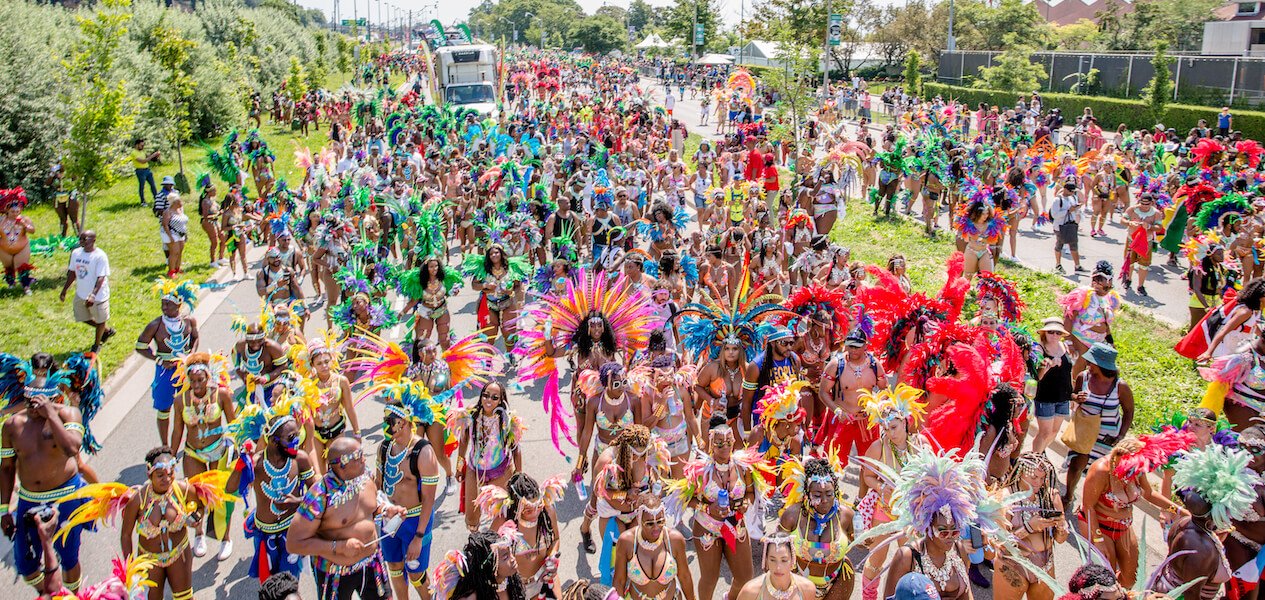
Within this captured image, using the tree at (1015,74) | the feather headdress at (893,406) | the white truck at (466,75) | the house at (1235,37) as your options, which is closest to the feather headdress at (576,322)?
the feather headdress at (893,406)

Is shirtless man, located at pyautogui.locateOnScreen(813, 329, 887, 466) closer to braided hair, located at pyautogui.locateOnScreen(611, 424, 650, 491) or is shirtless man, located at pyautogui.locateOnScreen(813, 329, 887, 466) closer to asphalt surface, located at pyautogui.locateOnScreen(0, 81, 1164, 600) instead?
asphalt surface, located at pyautogui.locateOnScreen(0, 81, 1164, 600)

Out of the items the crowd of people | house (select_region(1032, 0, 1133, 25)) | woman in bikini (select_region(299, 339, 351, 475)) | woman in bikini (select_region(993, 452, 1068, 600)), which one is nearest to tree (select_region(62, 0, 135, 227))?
the crowd of people

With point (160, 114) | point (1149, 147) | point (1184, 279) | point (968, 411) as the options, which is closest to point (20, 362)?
point (968, 411)

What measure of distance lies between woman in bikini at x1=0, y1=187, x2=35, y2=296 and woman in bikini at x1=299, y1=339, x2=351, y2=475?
8510 millimetres

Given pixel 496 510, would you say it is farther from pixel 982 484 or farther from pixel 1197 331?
pixel 1197 331

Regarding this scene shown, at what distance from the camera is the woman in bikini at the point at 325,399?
712 cm

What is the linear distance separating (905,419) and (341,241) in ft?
26.8

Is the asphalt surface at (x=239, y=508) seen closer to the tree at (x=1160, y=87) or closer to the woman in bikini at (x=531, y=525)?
the woman in bikini at (x=531, y=525)

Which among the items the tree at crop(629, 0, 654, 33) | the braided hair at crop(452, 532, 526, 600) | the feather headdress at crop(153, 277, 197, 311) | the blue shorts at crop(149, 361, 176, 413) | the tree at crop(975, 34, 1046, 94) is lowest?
the blue shorts at crop(149, 361, 176, 413)

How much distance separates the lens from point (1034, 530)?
5379mm

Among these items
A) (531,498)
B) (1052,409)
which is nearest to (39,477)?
(531,498)

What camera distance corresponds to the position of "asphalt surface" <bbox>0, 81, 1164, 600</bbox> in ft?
21.9

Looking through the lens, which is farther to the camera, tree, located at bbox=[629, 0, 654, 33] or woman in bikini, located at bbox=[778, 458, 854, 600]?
tree, located at bbox=[629, 0, 654, 33]

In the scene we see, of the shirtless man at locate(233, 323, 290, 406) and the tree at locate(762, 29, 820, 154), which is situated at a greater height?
the tree at locate(762, 29, 820, 154)
